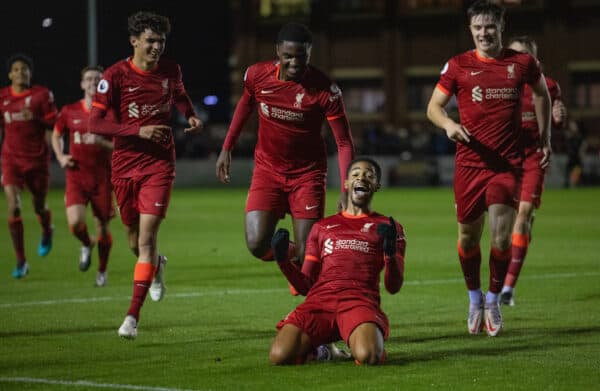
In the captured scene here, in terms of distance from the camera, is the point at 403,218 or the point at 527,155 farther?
the point at 403,218

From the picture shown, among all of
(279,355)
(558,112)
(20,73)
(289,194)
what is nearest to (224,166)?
(289,194)

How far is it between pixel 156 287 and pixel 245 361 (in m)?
2.97

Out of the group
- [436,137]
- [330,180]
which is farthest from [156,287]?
[436,137]

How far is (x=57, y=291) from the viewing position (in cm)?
1388

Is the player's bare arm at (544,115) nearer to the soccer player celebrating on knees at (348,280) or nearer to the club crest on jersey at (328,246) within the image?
the soccer player celebrating on knees at (348,280)

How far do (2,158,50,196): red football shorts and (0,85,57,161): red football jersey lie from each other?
76 millimetres

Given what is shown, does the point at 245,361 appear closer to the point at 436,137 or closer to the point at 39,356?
the point at 39,356

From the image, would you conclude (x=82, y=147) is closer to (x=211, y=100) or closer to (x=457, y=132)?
(x=457, y=132)

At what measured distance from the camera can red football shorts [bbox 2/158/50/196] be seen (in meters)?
16.1

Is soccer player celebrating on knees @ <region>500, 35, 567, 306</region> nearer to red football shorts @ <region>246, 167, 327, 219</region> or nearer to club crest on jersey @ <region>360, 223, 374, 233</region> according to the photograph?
red football shorts @ <region>246, 167, 327, 219</region>

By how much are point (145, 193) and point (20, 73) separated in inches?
224

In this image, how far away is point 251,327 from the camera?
10.9 metres

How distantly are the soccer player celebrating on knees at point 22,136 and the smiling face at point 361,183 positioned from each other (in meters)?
7.73

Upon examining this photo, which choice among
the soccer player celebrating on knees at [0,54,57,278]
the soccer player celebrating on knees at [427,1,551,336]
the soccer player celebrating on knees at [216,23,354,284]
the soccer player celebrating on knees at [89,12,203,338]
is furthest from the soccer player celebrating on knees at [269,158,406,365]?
the soccer player celebrating on knees at [0,54,57,278]
